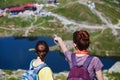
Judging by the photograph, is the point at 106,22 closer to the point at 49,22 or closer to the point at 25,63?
the point at 49,22

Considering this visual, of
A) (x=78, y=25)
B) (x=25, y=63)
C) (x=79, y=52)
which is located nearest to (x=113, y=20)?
(x=78, y=25)

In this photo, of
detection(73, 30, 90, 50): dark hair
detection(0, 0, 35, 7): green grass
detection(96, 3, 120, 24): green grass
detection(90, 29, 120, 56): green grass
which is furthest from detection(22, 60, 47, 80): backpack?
detection(0, 0, 35, 7): green grass

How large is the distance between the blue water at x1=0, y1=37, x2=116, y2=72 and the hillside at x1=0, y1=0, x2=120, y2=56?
640 cm

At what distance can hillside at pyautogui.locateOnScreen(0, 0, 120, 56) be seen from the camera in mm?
132750

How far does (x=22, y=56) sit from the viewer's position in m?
112

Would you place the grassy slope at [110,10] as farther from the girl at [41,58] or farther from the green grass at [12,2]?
the girl at [41,58]

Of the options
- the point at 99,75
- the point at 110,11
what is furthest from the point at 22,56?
the point at 99,75

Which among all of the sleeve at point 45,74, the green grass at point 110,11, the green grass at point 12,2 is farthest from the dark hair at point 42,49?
the green grass at point 12,2

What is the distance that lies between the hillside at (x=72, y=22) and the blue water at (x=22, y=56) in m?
6.40

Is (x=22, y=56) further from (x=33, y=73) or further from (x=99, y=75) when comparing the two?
(x=99, y=75)

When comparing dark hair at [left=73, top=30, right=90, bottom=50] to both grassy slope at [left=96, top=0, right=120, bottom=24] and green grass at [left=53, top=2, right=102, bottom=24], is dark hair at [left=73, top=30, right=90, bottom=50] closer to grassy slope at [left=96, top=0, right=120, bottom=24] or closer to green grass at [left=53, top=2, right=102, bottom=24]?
green grass at [left=53, top=2, right=102, bottom=24]

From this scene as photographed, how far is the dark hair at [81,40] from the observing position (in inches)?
346

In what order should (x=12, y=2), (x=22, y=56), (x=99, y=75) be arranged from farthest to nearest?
(x=12, y=2) → (x=22, y=56) → (x=99, y=75)

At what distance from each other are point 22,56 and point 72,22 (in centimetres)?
3037
